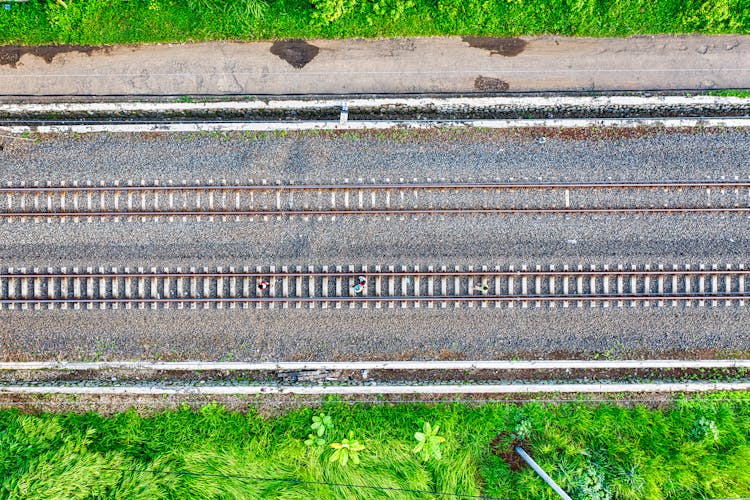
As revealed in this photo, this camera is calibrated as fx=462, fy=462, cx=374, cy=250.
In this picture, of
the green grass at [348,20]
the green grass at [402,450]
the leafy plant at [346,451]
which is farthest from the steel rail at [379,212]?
the leafy plant at [346,451]

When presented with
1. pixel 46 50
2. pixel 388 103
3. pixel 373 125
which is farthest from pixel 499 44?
pixel 46 50

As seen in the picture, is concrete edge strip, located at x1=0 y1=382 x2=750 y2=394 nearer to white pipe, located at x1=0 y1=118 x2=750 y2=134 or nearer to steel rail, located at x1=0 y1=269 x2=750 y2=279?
steel rail, located at x1=0 y1=269 x2=750 y2=279

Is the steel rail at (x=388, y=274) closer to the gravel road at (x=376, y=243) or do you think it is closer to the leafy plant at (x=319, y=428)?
the gravel road at (x=376, y=243)

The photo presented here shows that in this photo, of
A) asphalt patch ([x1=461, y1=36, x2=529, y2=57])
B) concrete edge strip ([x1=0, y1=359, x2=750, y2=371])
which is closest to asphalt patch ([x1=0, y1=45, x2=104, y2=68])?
concrete edge strip ([x1=0, y1=359, x2=750, y2=371])

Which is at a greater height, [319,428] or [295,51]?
[295,51]

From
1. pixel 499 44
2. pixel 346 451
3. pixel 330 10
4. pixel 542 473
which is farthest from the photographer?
pixel 499 44

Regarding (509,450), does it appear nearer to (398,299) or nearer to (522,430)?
(522,430)
